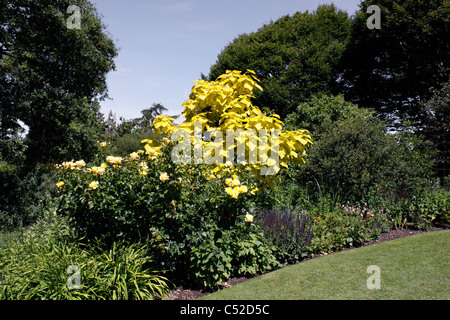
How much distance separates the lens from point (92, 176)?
3.79 meters

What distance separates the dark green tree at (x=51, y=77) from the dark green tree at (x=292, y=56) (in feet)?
27.7

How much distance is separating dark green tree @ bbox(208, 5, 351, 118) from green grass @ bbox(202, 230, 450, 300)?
11.5m

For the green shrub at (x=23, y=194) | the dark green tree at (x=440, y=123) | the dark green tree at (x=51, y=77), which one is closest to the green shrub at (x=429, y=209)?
the dark green tree at (x=440, y=123)

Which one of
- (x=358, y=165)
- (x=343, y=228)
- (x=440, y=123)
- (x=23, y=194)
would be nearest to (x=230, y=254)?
→ (x=343, y=228)

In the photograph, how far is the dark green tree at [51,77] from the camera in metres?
8.03

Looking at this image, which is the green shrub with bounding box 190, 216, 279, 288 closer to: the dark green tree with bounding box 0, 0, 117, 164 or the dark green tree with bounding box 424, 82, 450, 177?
the dark green tree with bounding box 0, 0, 117, 164

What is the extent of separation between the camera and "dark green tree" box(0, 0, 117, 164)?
8.03m

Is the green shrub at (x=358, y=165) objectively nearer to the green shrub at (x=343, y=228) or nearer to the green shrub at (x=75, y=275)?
the green shrub at (x=343, y=228)

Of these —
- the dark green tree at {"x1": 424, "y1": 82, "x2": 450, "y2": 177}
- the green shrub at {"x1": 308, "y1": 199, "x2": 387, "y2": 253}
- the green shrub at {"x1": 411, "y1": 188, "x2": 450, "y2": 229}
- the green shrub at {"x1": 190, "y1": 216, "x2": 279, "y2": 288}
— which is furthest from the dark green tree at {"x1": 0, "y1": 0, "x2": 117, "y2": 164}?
the dark green tree at {"x1": 424, "y1": 82, "x2": 450, "y2": 177}

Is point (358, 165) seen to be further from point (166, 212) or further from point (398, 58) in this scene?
point (398, 58)

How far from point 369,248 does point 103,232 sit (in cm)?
410

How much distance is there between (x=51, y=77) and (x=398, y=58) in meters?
→ 15.9
